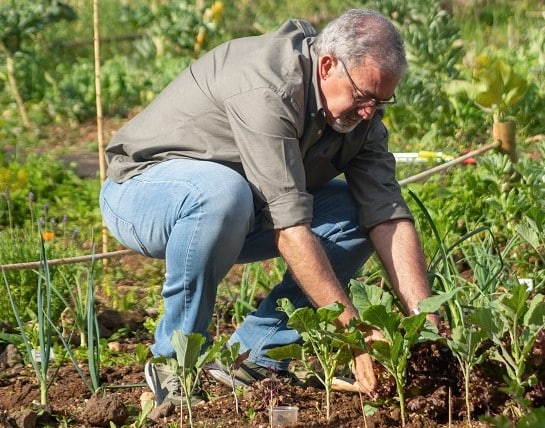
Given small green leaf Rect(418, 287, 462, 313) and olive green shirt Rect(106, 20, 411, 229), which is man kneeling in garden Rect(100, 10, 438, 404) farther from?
small green leaf Rect(418, 287, 462, 313)

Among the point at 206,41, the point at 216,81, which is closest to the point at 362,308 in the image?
the point at 216,81

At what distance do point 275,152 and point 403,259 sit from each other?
0.60m

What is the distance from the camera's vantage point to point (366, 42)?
10.5 ft

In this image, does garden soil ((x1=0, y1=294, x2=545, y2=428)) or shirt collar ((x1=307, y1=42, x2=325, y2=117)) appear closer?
→ garden soil ((x1=0, y1=294, x2=545, y2=428))

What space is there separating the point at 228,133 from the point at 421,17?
3.84 m

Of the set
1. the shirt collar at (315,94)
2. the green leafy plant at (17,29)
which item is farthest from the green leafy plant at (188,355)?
the green leafy plant at (17,29)

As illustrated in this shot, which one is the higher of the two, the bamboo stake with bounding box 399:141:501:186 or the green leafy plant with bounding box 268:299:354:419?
the green leafy plant with bounding box 268:299:354:419

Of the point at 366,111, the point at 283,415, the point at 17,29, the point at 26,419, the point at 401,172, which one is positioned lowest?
the point at 401,172

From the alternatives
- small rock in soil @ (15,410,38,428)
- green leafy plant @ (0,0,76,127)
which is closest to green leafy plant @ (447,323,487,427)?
small rock in soil @ (15,410,38,428)

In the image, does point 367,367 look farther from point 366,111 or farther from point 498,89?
point 498,89

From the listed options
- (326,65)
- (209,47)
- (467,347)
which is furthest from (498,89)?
(209,47)

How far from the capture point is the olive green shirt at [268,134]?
3.20 meters

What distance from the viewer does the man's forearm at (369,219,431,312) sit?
3.41 metres

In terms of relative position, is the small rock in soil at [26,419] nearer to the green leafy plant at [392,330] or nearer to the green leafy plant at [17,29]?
the green leafy plant at [392,330]
